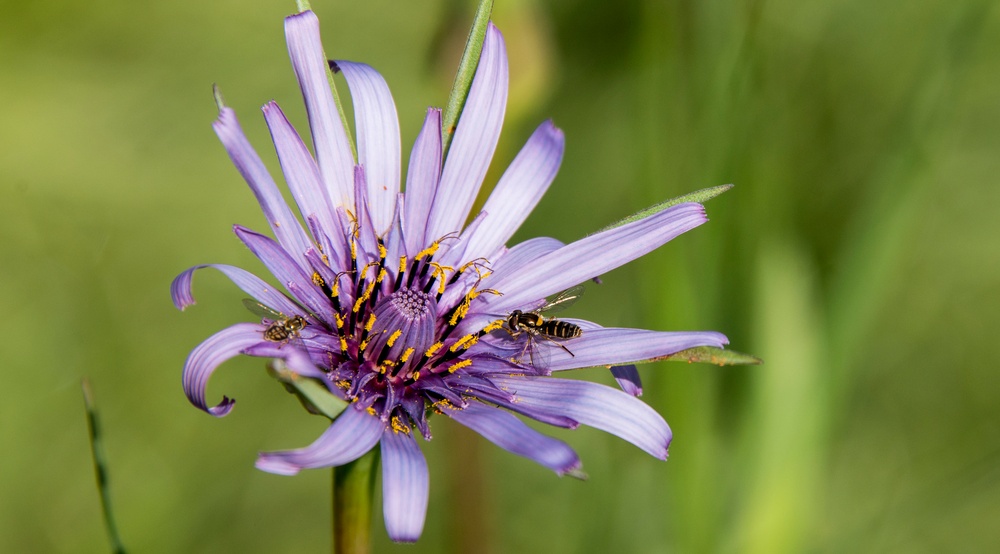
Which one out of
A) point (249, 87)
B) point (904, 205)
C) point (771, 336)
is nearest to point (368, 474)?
point (771, 336)

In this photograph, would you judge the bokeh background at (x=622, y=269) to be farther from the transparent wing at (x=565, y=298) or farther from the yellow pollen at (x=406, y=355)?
the yellow pollen at (x=406, y=355)

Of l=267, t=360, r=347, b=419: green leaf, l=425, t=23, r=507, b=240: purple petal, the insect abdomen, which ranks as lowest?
l=267, t=360, r=347, b=419: green leaf

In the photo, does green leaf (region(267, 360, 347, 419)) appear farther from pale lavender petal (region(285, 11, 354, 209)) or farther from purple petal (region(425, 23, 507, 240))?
purple petal (region(425, 23, 507, 240))

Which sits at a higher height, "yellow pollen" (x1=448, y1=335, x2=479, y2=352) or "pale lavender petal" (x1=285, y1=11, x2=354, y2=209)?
"pale lavender petal" (x1=285, y1=11, x2=354, y2=209)

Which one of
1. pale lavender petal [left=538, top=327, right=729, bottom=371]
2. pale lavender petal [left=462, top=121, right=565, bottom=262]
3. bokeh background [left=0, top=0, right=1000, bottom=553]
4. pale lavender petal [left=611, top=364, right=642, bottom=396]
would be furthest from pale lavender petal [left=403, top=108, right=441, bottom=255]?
bokeh background [left=0, top=0, right=1000, bottom=553]

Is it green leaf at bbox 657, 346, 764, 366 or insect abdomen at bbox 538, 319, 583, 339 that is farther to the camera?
insect abdomen at bbox 538, 319, 583, 339

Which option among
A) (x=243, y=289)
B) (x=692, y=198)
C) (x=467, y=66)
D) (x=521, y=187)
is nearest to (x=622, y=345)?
(x=692, y=198)

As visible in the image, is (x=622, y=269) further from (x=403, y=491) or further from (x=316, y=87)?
(x=403, y=491)

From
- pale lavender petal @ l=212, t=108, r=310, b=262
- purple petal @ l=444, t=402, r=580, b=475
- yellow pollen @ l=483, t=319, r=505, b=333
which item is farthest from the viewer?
yellow pollen @ l=483, t=319, r=505, b=333
